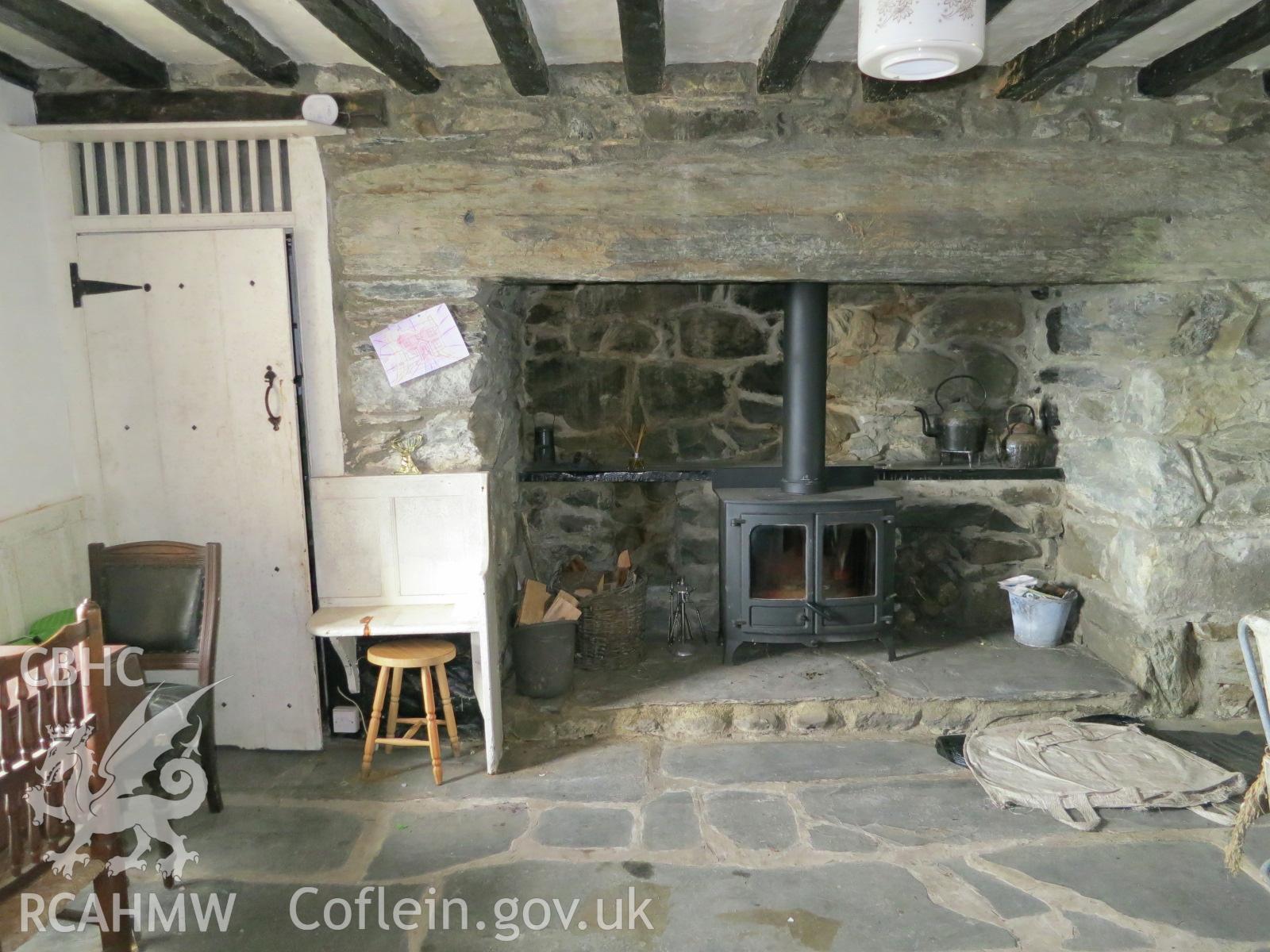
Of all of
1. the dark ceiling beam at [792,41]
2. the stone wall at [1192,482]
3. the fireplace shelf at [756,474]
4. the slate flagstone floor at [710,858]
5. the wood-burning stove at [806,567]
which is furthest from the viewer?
the fireplace shelf at [756,474]

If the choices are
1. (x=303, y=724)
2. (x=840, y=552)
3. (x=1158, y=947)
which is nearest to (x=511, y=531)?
(x=303, y=724)

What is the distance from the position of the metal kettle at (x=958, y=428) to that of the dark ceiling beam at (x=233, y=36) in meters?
2.82

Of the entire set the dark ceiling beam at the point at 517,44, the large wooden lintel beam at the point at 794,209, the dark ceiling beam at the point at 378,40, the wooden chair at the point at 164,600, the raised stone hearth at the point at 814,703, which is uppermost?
the dark ceiling beam at the point at 378,40

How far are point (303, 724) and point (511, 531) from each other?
1047mm

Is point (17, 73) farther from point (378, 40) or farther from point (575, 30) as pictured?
point (575, 30)

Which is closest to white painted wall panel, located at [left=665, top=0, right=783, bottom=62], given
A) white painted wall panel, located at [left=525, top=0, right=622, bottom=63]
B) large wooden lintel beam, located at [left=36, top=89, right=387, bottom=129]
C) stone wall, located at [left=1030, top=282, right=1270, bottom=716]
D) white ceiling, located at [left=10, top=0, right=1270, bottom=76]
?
white ceiling, located at [left=10, top=0, right=1270, bottom=76]

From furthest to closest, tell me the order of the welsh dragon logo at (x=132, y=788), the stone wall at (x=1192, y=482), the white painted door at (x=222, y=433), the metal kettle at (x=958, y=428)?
1. the metal kettle at (x=958, y=428)
2. the stone wall at (x=1192, y=482)
3. the white painted door at (x=222, y=433)
4. the welsh dragon logo at (x=132, y=788)

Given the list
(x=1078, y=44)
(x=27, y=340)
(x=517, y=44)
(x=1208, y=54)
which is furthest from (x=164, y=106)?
(x=1208, y=54)

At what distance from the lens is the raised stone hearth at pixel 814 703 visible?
3191mm

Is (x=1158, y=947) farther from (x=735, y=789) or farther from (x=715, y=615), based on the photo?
(x=715, y=615)

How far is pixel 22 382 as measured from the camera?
111 inches

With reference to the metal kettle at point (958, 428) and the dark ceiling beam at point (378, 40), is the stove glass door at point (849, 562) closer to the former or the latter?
the metal kettle at point (958, 428)

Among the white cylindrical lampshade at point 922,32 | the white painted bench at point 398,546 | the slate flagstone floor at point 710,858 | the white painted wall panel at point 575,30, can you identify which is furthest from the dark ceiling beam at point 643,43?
the slate flagstone floor at point 710,858

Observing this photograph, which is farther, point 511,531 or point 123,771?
point 511,531
